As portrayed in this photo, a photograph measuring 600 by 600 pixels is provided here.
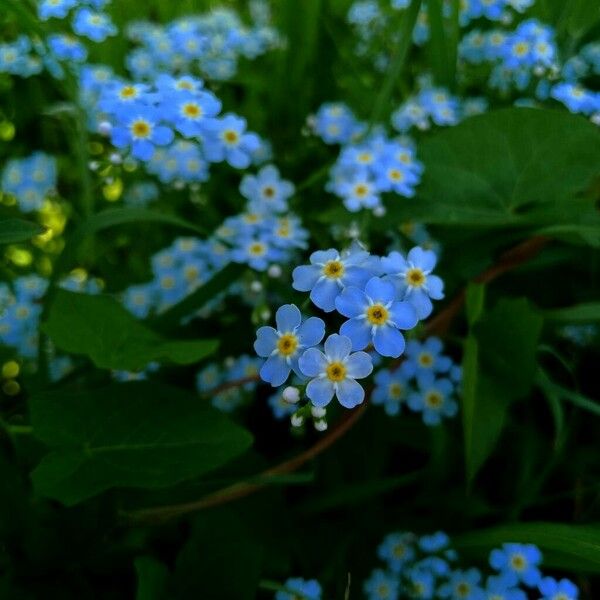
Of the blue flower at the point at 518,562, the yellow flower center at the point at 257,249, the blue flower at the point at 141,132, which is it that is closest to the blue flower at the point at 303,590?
the blue flower at the point at 518,562

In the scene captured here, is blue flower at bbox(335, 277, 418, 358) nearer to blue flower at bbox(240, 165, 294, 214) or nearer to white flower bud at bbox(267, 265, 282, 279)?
white flower bud at bbox(267, 265, 282, 279)

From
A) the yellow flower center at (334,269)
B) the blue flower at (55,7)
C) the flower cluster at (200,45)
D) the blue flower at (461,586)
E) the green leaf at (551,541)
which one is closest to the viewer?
the yellow flower center at (334,269)

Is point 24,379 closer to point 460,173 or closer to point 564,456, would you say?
point 460,173

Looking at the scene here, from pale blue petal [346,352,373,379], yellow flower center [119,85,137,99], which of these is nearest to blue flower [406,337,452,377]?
pale blue petal [346,352,373,379]

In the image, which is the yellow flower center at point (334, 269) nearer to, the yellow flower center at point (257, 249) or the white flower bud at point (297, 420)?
the white flower bud at point (297, 420)

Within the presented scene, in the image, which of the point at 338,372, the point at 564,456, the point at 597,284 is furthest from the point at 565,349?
the point at 338,372
